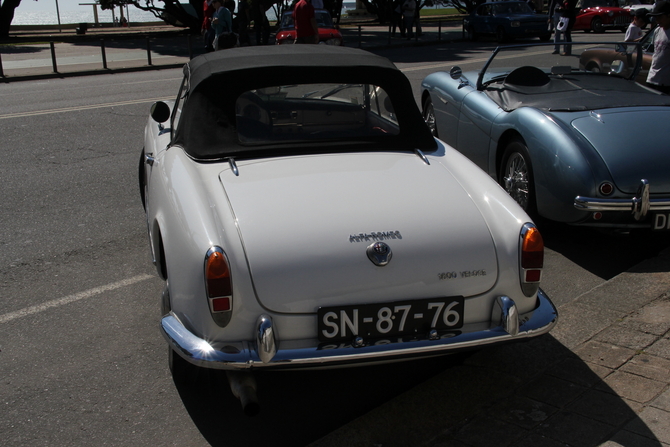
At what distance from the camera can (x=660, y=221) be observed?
463 cm

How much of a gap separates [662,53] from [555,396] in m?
5.82

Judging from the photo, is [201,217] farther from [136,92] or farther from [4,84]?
[4,84]

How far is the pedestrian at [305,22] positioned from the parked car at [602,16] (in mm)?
19043

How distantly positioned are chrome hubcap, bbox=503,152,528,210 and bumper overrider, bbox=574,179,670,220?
2.28 feet

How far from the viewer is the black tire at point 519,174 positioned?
5161mm

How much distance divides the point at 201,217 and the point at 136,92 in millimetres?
11472

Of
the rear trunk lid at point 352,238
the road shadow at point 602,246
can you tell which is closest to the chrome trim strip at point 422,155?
the rear trunk lid at point 352,238

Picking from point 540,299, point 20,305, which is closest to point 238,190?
point 540,299

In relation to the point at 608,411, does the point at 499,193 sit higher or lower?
higher

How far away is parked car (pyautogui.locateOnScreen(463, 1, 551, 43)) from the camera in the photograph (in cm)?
2592

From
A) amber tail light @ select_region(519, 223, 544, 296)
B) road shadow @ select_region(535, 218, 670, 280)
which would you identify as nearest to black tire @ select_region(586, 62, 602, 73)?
road shadow @ select_region(535, 218, 670, 280)

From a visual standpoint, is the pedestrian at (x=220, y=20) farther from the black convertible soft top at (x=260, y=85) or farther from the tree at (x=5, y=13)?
the tree at (x=5, y=13)

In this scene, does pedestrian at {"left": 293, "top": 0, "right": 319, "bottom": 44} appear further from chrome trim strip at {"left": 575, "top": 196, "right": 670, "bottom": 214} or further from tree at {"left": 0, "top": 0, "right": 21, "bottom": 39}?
tree at {"left": 0, "top": 0, "right": 21, "bottom": 39}

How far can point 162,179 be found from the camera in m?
3.61
